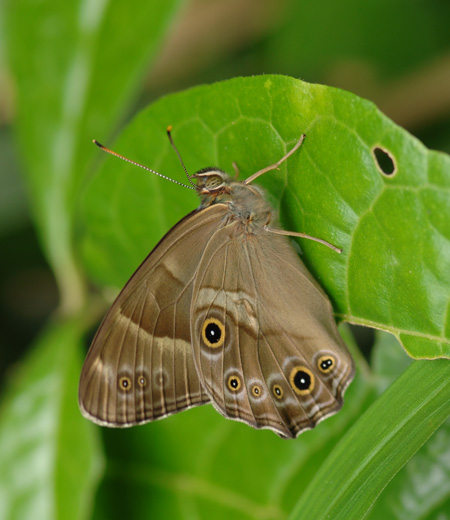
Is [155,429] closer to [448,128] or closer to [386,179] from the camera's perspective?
[386,179]

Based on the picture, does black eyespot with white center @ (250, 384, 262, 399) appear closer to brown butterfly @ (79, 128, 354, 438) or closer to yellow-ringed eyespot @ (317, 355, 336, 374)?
brown butterfly @ (79, 128, 354, 438)

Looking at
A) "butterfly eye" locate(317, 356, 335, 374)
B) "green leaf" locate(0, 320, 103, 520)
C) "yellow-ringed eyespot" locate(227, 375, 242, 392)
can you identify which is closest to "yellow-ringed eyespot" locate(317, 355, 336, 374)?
"butterfly eye" locate(317, 356, 335, 374)

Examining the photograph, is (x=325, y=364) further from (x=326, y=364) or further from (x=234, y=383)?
(x=234, y=383)

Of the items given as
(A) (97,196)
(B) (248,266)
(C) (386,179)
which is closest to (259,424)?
(B) (248,266)

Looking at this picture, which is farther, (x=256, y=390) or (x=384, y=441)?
(x=256, y=390)

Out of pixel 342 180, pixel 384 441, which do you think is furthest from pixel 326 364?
pixel 342 180

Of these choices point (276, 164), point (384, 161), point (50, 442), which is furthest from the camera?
point (50, 442)

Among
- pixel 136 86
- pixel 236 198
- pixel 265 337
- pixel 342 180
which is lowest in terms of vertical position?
pixel 265 337
